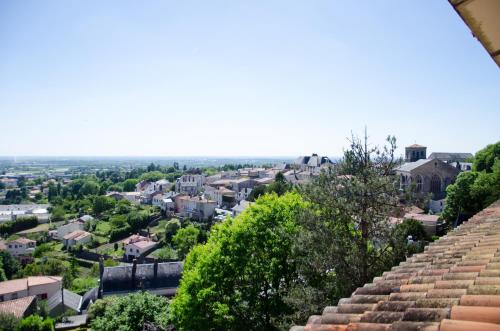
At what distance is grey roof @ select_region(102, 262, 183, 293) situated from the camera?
116ft

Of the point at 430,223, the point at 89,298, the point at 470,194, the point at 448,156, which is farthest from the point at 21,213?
the point at 448,156

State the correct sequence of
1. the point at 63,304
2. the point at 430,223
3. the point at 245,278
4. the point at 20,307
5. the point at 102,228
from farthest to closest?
the point at 102,228
the point at 430,223
the point at 63,304
the point at 20,307
the point at 245,278

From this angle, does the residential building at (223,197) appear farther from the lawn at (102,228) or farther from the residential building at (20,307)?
the residential building at (20,307)

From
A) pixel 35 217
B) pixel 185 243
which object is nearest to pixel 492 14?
pixel 185 243

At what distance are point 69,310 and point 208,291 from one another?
2856 centimetres

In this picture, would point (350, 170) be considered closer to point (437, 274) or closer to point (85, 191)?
point (437, 274)

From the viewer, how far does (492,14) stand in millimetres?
2000

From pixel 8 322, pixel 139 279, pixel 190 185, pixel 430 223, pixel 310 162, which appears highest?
pixel 310 162

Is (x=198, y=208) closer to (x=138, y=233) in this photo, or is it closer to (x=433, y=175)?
(x=138, y=233)

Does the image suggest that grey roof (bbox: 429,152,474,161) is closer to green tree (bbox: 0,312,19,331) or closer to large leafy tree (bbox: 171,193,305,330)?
large leafy tree (bbox: 171,193,305,330)

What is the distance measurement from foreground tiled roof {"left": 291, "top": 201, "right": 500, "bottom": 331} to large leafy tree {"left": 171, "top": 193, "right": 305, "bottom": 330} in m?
8.86

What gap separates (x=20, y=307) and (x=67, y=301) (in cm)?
554

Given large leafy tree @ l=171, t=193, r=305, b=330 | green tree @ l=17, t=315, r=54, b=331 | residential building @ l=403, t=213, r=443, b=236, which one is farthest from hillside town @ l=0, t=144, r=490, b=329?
green tree @ l=17, t=315, r=54, b=331

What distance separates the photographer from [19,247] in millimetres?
61031
